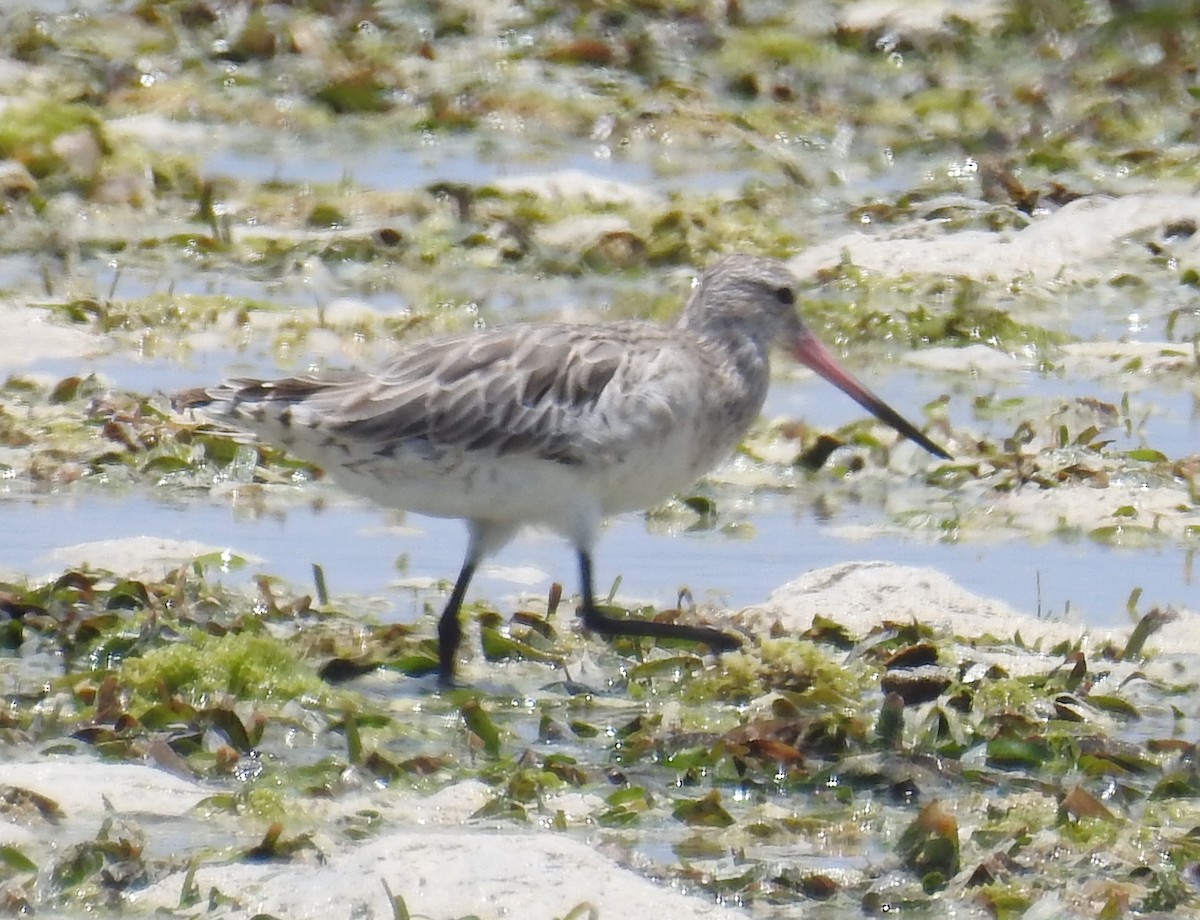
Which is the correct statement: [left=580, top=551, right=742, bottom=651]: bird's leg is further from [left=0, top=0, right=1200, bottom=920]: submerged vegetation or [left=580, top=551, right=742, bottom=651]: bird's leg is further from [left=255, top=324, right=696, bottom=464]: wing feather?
[left=255, top=324, right=696, bottom=464]: wing feather

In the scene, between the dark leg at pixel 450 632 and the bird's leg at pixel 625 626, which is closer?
the dark leg at pixel 450 632

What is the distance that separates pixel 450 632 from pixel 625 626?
0.51m

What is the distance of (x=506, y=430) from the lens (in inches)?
280

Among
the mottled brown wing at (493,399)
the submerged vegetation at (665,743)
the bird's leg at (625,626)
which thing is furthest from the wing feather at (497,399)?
the submerged vegetation at (665,743)

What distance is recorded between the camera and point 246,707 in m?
6.37

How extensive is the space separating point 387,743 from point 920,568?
81.4 inches

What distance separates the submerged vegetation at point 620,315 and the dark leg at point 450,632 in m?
0.09

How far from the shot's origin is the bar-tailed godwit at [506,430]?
7.09 meters

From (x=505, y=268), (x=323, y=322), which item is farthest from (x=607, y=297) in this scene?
(x=323, y=322)

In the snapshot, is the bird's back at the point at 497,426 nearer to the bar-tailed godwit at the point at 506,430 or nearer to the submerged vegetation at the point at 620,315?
the bar-tailed godwit at the point at 506,430

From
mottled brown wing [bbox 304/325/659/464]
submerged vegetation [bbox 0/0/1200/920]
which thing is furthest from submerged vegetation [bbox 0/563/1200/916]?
mottled brown wing [bbox 304/325/659/464]

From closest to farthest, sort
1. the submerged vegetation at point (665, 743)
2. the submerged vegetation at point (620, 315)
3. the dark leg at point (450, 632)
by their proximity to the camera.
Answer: the submerged vegetation at point (665, 743)
the submerged vegetation at point (620, 315)
the dark leg at point (450, 632)

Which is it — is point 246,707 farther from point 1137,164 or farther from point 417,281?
point 1137,164

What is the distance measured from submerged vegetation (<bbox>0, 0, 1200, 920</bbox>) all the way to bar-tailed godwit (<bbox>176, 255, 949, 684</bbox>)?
0.34 meters
